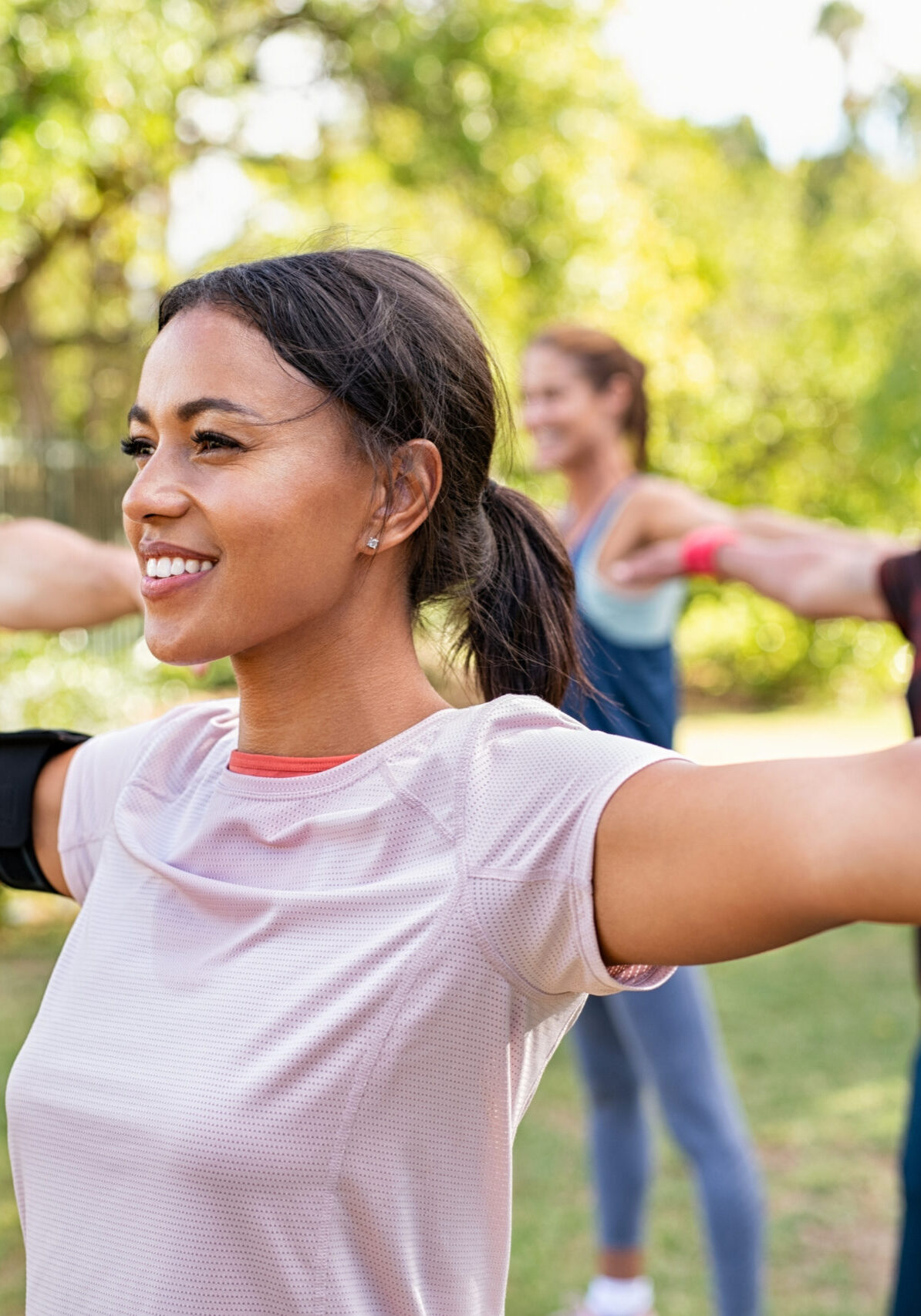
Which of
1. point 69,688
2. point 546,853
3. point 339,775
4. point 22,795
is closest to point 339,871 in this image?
point 339,775

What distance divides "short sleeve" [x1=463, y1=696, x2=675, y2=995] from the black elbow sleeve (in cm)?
65

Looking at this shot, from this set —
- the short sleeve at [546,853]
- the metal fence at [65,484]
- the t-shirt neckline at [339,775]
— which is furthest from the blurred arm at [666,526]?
the metal fence at [65,484]

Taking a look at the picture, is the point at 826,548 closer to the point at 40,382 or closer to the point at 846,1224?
the point at 846,1224

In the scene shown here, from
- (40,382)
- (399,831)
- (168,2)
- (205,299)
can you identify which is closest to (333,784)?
(399,831)

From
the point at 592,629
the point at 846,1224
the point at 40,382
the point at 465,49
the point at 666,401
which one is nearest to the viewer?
the point at 592,629

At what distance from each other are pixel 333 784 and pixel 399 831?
0.11 meters

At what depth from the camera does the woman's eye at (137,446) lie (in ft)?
4.79

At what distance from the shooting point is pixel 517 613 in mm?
1643

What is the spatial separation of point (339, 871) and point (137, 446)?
0.51 m

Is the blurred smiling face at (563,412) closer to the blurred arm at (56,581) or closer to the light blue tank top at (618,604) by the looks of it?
the light blue tank top at (618,604)

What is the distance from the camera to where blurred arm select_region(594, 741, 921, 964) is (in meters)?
1.01

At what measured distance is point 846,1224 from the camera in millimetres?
3812

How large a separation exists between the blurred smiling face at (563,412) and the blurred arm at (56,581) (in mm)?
1803

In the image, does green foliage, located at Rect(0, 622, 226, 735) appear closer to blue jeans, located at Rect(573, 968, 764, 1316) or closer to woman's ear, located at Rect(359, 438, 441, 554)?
blue jeans, located at Rect(573, 968, 764, 1316)
